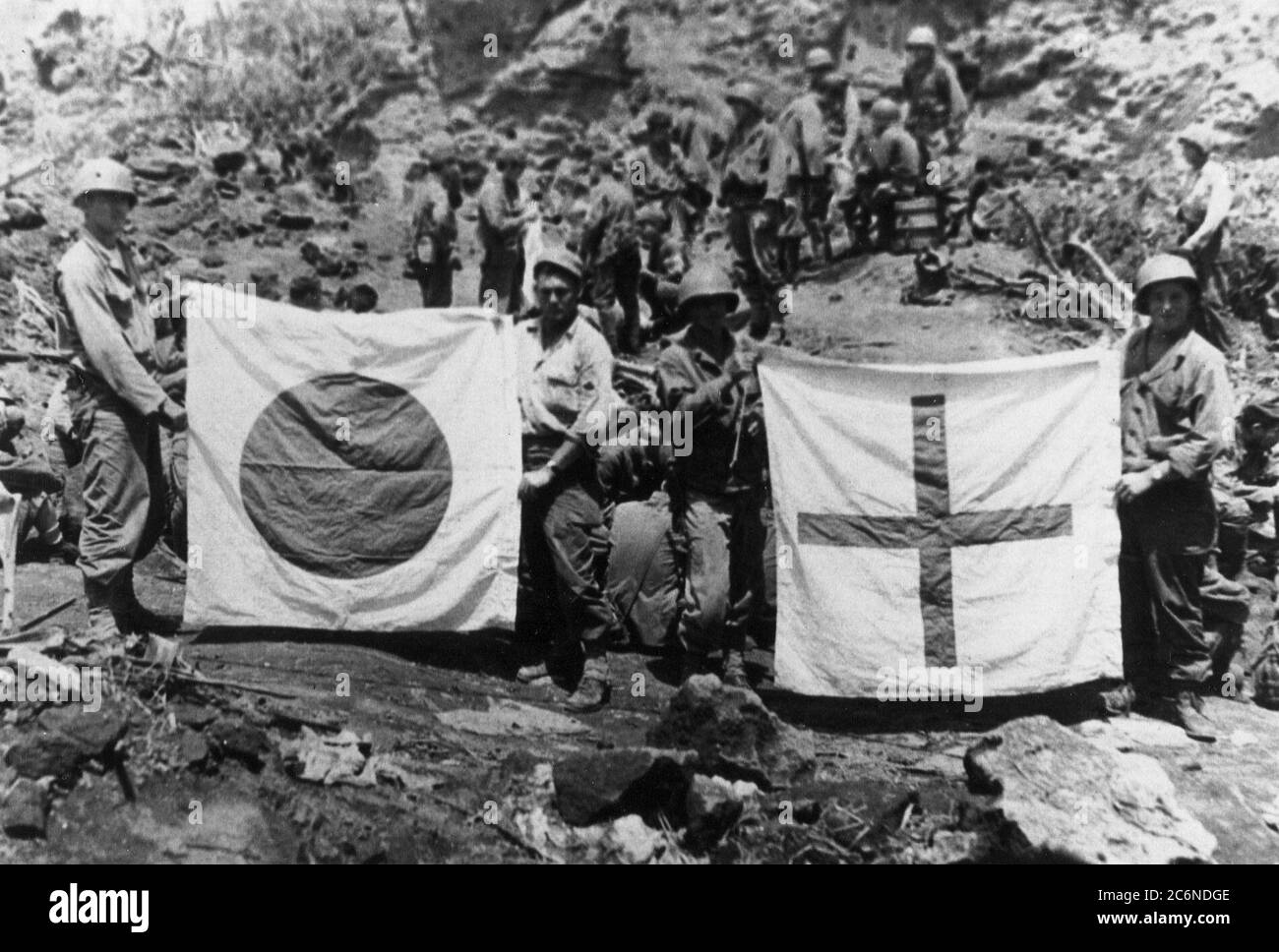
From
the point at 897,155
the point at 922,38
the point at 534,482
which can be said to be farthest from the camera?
the point at 922,38

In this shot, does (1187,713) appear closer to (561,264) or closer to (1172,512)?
(1172,512)

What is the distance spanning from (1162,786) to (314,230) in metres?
8.36

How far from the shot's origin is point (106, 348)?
15.9ft

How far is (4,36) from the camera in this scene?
407 inches

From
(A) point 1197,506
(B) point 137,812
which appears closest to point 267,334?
(B) point 137,812

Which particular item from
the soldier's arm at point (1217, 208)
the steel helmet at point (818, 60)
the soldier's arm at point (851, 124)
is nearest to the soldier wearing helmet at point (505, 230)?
the soldier's arm at point (851, 124)

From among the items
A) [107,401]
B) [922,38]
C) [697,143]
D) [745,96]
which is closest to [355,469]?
[107,401]

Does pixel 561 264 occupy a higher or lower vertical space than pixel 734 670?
higher

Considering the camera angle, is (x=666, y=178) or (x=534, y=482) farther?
(x=666, y=178)

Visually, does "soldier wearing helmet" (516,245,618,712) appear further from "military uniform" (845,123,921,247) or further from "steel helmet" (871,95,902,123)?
"steel helmet" (871,95,902,123)

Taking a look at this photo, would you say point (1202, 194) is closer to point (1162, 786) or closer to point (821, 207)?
point (821, 207)

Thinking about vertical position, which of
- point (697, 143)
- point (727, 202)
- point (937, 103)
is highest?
point (937, 103)

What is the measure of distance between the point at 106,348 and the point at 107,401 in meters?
0.22

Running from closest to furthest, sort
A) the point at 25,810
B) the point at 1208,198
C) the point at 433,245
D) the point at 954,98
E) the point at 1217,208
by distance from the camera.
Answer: the point at 25,810
the point at 1217,208
the point at 1208,198
the point at 433,245
the point at 954,98
